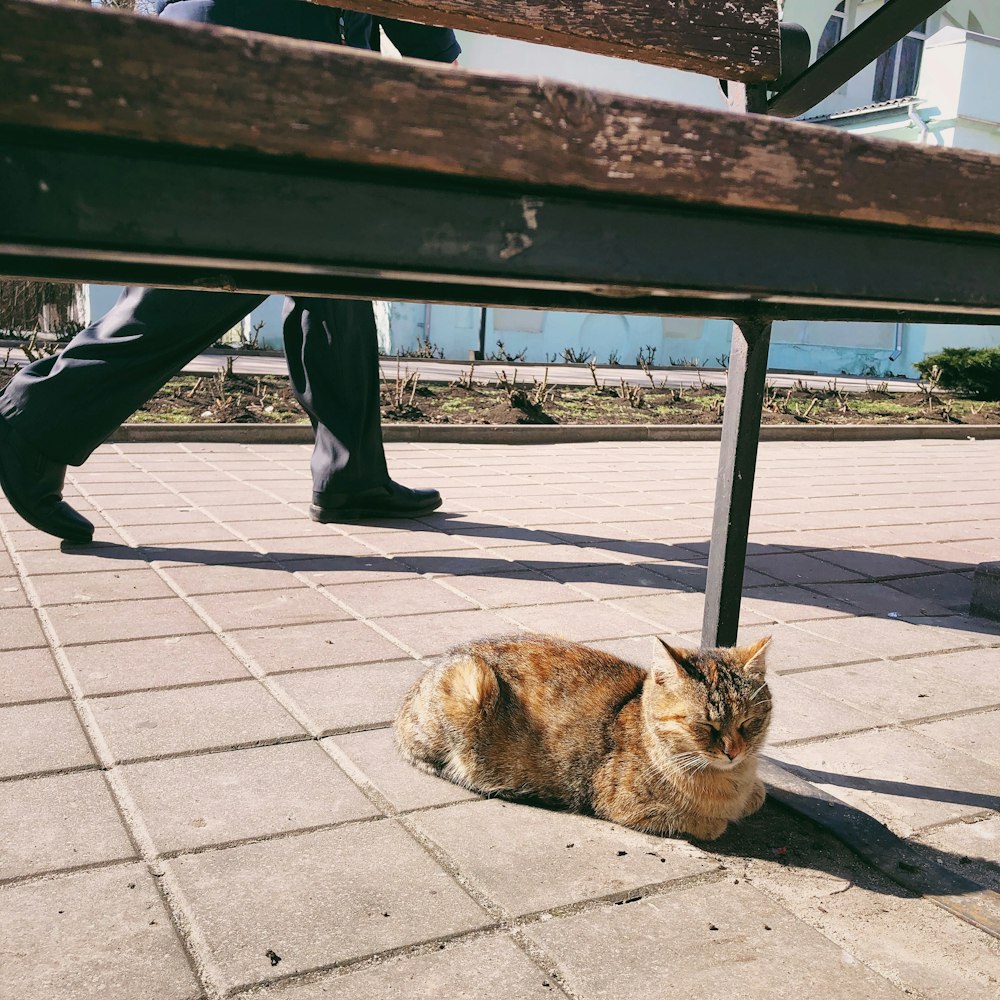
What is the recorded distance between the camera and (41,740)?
282 centimetres

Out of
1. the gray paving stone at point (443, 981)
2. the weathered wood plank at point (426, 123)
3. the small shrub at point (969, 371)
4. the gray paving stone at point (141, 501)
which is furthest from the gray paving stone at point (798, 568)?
the small shrub at point (969, 371)

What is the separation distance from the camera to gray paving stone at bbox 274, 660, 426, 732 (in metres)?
3.07

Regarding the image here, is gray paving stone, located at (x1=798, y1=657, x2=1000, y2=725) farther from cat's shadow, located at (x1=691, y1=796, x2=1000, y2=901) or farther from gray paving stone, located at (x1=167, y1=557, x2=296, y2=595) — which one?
gray paving stone, located at (x1=167, y1=557, x2=296, y2=595)

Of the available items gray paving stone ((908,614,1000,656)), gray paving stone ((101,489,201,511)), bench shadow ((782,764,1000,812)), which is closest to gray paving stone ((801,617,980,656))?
gray paving stone ((908,614,1000,656))

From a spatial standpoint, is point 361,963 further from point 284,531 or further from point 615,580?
point 284,531

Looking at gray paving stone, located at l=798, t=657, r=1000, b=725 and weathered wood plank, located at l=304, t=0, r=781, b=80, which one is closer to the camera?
weathered wood plank, located at l=304, t=0, r=781, b=80

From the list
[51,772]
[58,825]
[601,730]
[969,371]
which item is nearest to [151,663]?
[51,772]

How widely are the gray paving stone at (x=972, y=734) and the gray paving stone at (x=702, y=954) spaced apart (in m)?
1.16

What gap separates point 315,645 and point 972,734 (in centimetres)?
211

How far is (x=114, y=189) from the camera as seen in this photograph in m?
1.10

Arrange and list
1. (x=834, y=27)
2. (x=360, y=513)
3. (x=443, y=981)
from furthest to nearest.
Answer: (x=834, y=27)
(x=360, y=513)
(x=443, y=981)

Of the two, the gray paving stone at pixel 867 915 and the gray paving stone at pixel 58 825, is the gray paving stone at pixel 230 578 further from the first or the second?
the gray paving stone at pixel 867 915

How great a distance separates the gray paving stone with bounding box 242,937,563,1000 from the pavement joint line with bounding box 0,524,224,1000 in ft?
0.41

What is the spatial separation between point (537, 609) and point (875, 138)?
10.1ft
